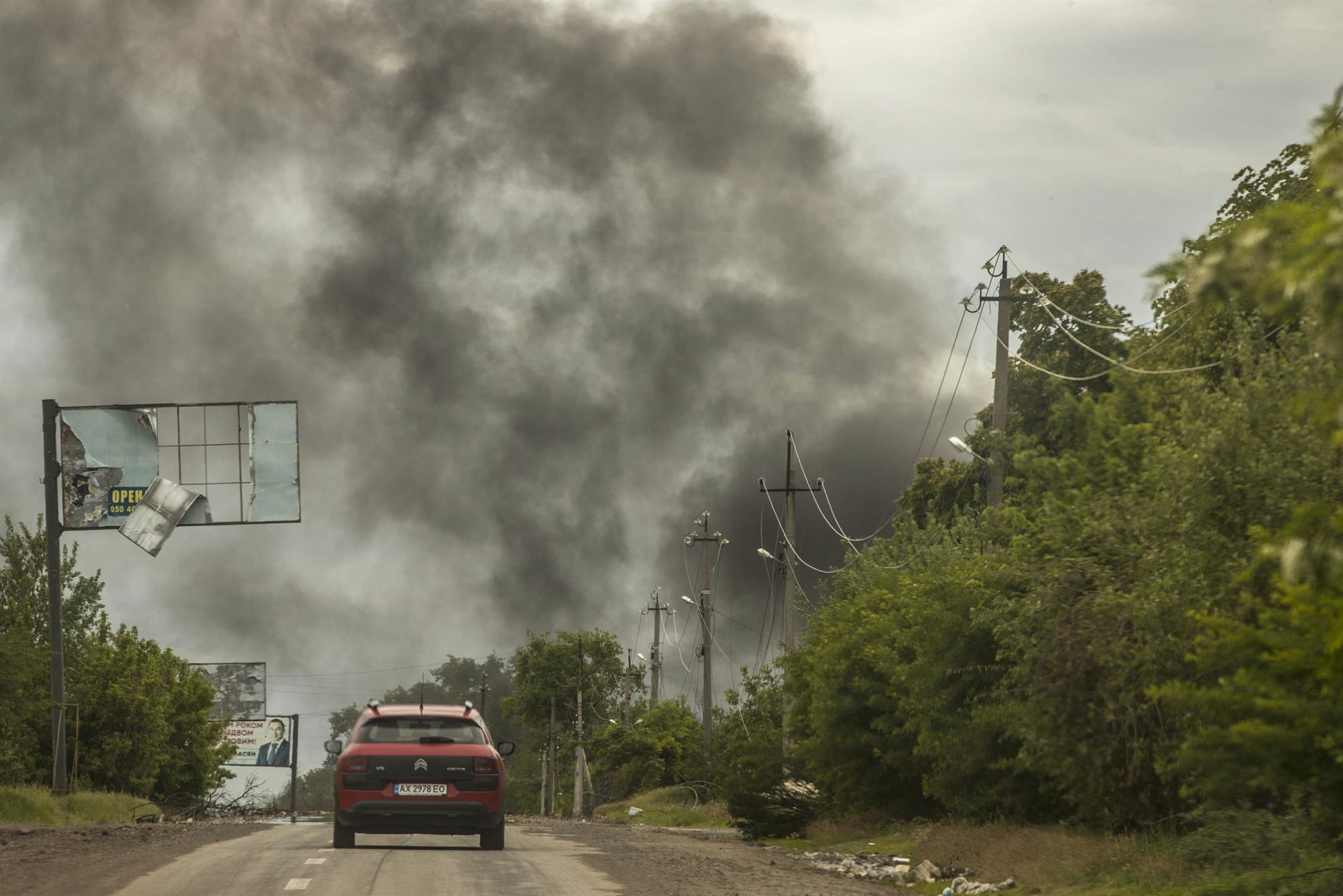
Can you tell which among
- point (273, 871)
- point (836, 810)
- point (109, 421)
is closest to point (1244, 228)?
point (273, 871)

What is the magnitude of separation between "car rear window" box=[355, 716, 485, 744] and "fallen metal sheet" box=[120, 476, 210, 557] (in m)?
25.5

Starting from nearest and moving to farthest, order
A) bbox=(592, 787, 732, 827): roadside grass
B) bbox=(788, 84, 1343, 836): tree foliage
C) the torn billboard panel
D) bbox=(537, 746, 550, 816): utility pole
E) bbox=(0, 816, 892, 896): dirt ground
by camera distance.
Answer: bbox=(788, 84, 1343, 836): tree foliage → bbox=(0, 816, 892, 896): dirt ground → the torn billboard panel → bbox=(592, 787, 732, 827): roadside grass → bbox=(537, 746, 550, 816): utility pole

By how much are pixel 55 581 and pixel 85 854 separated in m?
20.6

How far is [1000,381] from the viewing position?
3234cm

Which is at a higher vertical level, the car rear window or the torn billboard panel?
the torn billboard panel

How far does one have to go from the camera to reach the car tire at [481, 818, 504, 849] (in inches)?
830

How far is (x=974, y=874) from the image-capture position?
64.7 ft

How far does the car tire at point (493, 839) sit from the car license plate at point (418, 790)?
1.70m

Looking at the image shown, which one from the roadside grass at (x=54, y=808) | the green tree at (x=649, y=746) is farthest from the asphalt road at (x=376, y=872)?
the green tree at (x=649, y=746)

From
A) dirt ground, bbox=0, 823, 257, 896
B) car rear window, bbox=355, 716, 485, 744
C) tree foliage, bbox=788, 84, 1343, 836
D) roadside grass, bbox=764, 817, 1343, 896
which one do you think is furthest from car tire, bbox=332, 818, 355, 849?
tree foliage, bbox=788, 84, 1343, 836

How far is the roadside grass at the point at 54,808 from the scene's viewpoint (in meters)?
36.2

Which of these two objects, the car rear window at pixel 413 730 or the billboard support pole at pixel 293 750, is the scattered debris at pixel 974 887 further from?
the billboard support pole at pixel 293 750

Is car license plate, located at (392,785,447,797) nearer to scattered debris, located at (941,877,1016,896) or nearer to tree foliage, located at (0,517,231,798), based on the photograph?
scattered debris, located at (941,877,1016,896)

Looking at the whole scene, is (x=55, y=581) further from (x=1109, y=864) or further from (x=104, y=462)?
(x=1109, y=864)
